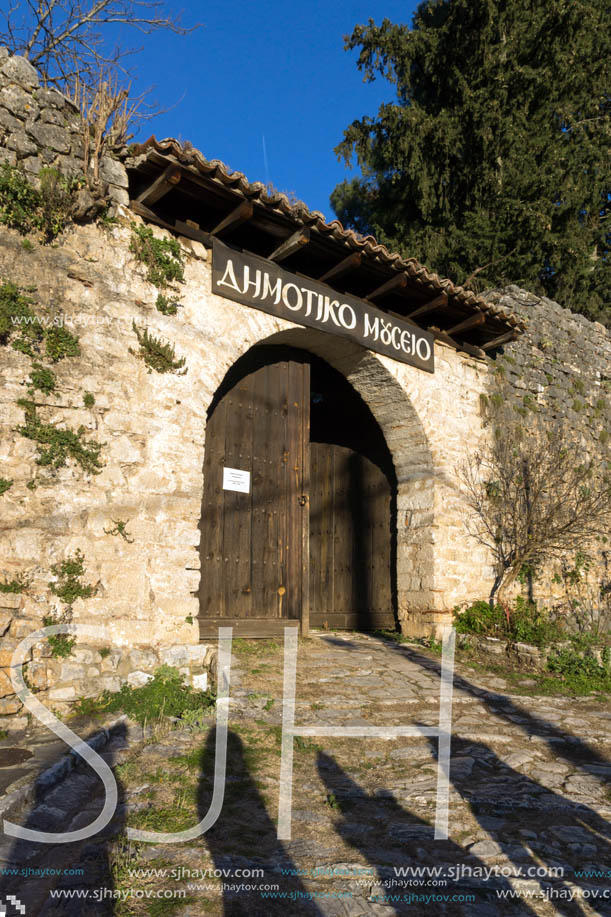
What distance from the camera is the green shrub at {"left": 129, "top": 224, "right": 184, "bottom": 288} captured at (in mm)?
4715

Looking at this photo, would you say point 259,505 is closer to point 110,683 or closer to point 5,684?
point 110,683

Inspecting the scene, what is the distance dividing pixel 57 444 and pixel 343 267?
3.07m

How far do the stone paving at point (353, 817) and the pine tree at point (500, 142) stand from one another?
9.36 meters

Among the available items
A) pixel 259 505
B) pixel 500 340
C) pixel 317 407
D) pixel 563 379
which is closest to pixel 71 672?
pixel 259 505

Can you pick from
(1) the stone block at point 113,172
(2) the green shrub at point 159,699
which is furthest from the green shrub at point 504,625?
(1) the stone block at point 113,172

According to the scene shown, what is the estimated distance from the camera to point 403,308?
6.98 metres

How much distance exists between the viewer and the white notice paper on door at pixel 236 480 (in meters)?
5.80

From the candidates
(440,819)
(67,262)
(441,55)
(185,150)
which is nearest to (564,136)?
(441,55)

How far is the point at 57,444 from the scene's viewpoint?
4.09 metres

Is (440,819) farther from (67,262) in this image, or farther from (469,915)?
(67,262)

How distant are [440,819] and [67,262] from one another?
3.90 metres

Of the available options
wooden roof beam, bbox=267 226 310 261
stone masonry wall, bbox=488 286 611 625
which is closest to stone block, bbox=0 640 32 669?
wooden roof beam, bbox=267 226 310 261

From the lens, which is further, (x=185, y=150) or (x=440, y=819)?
(x=185, y=150)

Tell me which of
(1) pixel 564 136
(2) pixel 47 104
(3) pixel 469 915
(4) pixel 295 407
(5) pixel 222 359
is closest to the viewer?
(3) pixel 469 915
